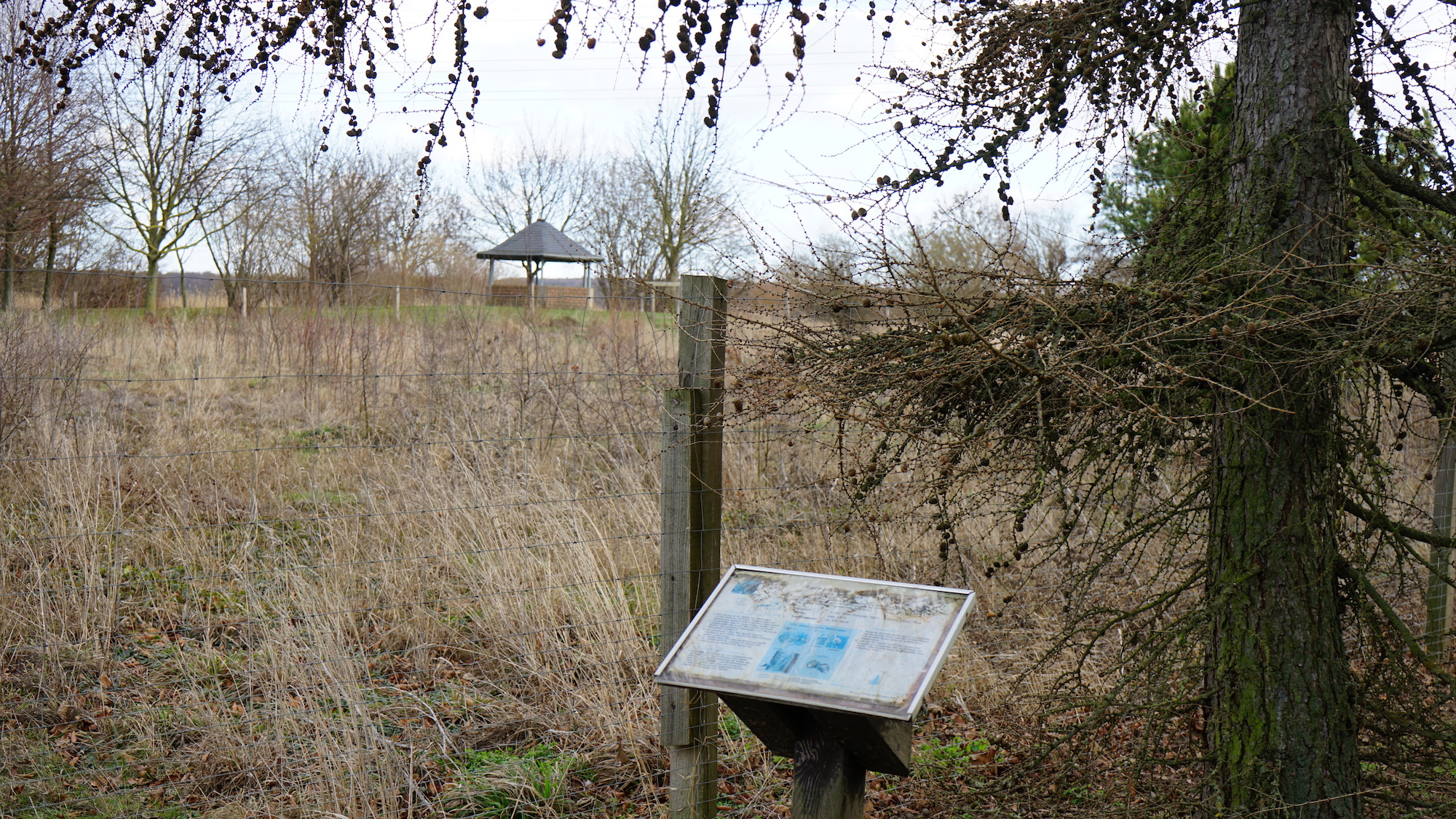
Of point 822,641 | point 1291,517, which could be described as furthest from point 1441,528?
point 822,641

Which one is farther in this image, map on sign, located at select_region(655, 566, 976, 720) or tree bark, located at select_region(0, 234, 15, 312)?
tree bark, located at select_region(0, 234, 15, 312)

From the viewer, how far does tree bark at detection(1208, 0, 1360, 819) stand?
8.90 ft

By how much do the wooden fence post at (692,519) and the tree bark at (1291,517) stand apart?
1.53 m

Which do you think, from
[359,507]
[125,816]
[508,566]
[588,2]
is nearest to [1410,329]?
[588,2]

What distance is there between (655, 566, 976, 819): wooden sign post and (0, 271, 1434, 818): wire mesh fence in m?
0.57

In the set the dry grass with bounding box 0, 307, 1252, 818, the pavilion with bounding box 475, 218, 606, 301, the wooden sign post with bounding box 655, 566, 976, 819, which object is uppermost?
the pavilion with bounding box 475, 218, 606, 301

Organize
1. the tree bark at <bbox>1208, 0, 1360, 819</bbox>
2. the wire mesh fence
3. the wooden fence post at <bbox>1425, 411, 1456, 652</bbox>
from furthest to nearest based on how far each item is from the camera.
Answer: the wooden fence post at <bbox>1425, 411, 1456, 652</bbox>, the wire mesh fence, the tree bark at <bbox>1208, 0, 1360, 819</bbox>

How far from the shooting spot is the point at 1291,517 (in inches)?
108

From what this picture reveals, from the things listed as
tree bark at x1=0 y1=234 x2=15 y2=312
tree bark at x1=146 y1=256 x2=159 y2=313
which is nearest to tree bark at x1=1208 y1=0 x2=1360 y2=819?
tree bark at x1=146 y1=256 x2=159 y2=313

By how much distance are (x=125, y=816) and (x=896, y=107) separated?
3629mm

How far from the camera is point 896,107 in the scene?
3.32 meters

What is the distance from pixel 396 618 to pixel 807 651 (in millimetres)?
3528

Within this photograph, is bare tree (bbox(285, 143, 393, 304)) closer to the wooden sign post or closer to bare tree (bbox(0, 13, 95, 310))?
bare tree (bbox(0, 13, 95, 310))

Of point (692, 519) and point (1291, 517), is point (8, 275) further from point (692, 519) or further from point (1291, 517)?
point (1291, 517)
